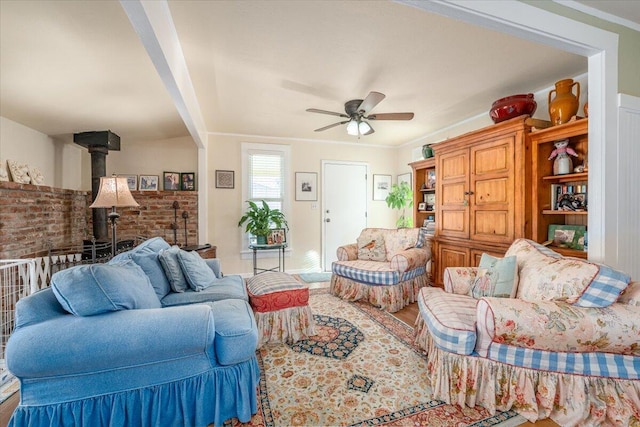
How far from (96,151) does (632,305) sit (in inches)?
214

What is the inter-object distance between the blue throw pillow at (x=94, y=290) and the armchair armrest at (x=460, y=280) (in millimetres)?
2202

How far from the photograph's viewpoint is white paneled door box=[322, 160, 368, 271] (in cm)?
524

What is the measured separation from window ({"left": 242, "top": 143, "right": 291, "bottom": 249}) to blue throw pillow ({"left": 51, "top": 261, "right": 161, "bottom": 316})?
3258mm

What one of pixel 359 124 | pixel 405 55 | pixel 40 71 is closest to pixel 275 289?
pixel 359 124

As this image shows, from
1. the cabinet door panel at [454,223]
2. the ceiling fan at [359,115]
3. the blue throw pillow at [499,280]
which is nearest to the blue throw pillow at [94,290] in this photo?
the ceiling fan at [359,115]

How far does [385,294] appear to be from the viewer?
3215 mm

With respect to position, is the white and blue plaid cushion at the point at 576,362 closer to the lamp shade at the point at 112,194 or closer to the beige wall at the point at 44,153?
the lamp shade at the point at 112,194

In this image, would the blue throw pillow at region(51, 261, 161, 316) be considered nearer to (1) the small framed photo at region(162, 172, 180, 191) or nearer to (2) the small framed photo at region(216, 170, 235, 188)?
(2) the small framed photo at region(216, 170, 235, 188)

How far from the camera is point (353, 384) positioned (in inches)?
73.1

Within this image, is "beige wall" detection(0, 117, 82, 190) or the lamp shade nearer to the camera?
the lamp shade

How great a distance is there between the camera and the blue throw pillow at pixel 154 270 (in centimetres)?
215

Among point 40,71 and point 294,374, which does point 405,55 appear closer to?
point 294,374

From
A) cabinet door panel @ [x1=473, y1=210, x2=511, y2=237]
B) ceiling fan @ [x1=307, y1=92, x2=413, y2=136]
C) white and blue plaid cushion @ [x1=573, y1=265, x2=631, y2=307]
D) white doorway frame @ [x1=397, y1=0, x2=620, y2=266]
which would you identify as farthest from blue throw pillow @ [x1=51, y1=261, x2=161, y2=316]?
cabinet door panel @ [x1=473, y1=210, x2=511, y2=237]

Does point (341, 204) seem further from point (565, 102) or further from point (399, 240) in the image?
point (565, 102)
